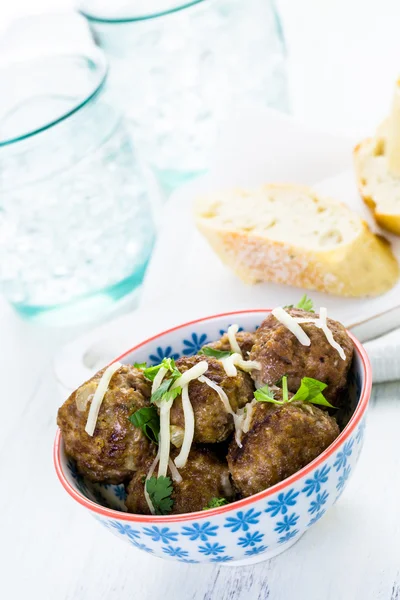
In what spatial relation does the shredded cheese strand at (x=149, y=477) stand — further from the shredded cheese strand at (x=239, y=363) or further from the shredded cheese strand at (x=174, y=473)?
the shredded cheese strand at (x=239, y=363)

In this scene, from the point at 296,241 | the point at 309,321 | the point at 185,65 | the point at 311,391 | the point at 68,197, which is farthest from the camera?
the point at 185,65

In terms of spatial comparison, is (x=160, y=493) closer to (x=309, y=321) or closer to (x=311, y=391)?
(x=311, y=391)

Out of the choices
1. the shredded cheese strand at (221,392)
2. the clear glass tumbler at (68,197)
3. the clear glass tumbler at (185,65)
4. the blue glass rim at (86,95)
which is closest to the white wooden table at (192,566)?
the shredded cheese strand at (221,392)

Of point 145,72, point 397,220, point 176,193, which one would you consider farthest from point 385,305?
Answer: point 145,72

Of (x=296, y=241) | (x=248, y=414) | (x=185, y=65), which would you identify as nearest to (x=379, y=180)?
(x=296, y=241)

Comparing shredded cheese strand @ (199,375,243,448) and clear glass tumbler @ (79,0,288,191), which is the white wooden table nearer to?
shredded cheese strand @ (199,375,243,448)

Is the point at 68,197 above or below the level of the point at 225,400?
below

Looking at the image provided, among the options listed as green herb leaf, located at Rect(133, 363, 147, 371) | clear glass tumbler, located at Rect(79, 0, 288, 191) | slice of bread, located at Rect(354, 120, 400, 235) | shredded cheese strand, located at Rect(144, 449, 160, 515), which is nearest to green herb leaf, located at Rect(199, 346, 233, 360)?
green herb leaf, located at Rect(133, 363, 147, 371)
